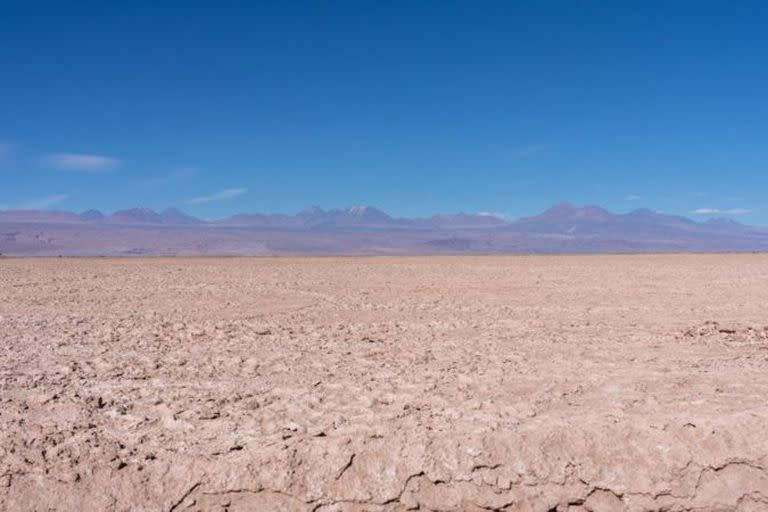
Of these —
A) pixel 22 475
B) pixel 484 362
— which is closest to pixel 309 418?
pixel 22 475

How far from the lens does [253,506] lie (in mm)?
5367

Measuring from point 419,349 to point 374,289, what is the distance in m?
9.31

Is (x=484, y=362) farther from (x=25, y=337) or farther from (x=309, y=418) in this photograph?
(x=25, y=337)

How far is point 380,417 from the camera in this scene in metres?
6.33

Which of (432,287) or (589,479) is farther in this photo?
(432,287)

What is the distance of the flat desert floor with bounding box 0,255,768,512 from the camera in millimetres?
5527

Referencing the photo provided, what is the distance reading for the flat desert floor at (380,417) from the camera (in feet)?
18.1

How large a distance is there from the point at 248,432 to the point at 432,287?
45.0 ft

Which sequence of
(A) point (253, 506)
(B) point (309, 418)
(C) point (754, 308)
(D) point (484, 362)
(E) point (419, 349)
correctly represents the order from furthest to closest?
1. (C) point (754, 308)
2. (E) point (419, 349)
3. (D) point (484, 362)
4. (B) point (309, 418)
5. (A) point (253, 506)

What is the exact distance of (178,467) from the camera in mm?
5590

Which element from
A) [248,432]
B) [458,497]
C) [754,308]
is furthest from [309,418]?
[754,308]

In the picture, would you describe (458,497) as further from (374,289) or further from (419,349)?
(374,289)

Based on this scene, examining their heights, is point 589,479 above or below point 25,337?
below

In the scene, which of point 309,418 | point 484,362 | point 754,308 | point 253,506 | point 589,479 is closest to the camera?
point 253,506
